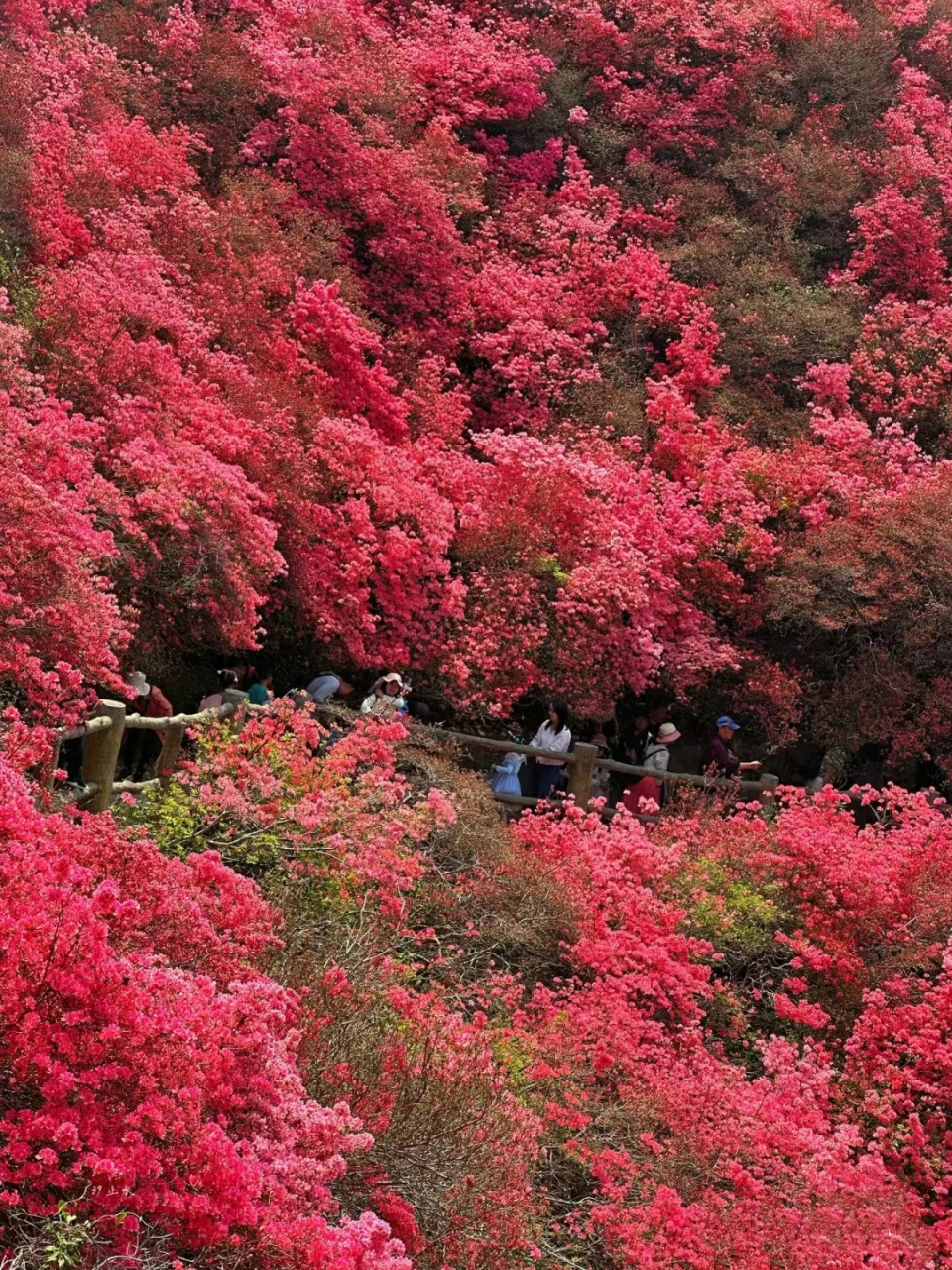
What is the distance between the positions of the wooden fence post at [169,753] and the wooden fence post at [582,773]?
187 inches

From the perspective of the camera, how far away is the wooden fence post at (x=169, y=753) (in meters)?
10.6

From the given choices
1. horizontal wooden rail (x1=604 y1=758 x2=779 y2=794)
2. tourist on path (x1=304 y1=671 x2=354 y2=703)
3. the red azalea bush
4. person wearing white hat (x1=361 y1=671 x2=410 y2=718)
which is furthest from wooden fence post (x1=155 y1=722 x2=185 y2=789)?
horizontal wooden rail (x1=604 y1=758 x2=779 y2=794)

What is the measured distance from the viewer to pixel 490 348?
20781mm

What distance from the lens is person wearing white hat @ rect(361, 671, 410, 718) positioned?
12.5m

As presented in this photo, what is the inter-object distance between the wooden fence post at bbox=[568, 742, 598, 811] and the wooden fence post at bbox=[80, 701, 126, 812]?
18.6 ft

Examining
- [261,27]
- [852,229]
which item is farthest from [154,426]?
[852,229]

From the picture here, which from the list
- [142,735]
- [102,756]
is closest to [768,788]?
[142,735]

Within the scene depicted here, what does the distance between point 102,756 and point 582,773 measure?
585 centimetres

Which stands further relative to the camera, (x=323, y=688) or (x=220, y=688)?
(x=220, y=688)

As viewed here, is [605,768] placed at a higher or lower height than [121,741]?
lower

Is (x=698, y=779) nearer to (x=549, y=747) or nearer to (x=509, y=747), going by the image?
(x=549, y=747)

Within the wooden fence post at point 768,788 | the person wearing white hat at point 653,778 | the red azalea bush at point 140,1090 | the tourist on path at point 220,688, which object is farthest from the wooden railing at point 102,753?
the wooden fence post at point 768,788

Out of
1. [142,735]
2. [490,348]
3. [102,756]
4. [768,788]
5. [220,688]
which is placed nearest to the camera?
[102,756]

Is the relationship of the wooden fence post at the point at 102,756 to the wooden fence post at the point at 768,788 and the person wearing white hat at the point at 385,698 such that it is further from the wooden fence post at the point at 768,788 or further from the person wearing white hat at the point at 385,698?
the wooden fence post at the point at 768,788
